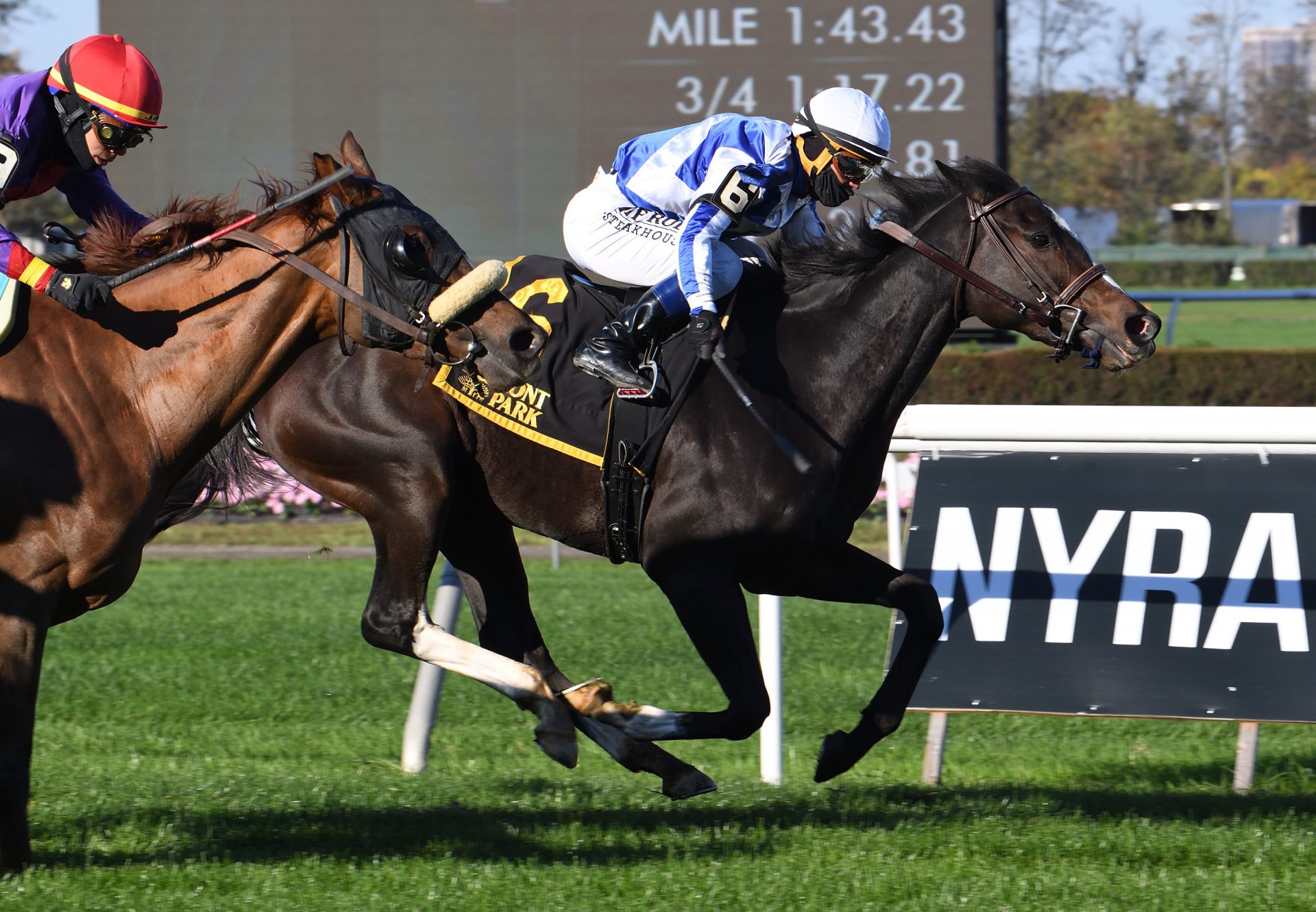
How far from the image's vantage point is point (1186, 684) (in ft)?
15.1

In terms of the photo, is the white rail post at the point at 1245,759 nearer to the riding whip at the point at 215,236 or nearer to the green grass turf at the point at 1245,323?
the riding whip at the point at 215,236

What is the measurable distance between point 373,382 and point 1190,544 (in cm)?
229

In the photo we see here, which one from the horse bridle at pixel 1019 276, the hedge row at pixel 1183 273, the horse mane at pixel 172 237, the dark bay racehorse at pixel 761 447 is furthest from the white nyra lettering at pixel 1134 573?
the hedge row at pixel 1183 273

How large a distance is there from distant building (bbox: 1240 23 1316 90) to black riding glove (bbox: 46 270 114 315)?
4855cm

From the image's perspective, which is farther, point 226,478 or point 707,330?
point 226,478

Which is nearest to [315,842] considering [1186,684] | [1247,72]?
[1186,684]

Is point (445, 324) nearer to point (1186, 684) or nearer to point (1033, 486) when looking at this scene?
point (1033, 486)

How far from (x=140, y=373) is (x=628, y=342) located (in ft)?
3.88

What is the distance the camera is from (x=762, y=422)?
4.13 m

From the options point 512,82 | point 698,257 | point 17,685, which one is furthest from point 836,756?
point 512,82

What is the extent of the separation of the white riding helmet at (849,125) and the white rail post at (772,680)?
1351 millimetres

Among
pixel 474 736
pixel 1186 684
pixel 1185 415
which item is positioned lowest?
pixel 474 736

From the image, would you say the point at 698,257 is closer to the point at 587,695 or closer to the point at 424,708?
the point at 587,695

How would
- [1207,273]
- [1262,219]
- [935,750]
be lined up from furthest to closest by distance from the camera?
[1262,219] → [1207,273] → [935,750]
